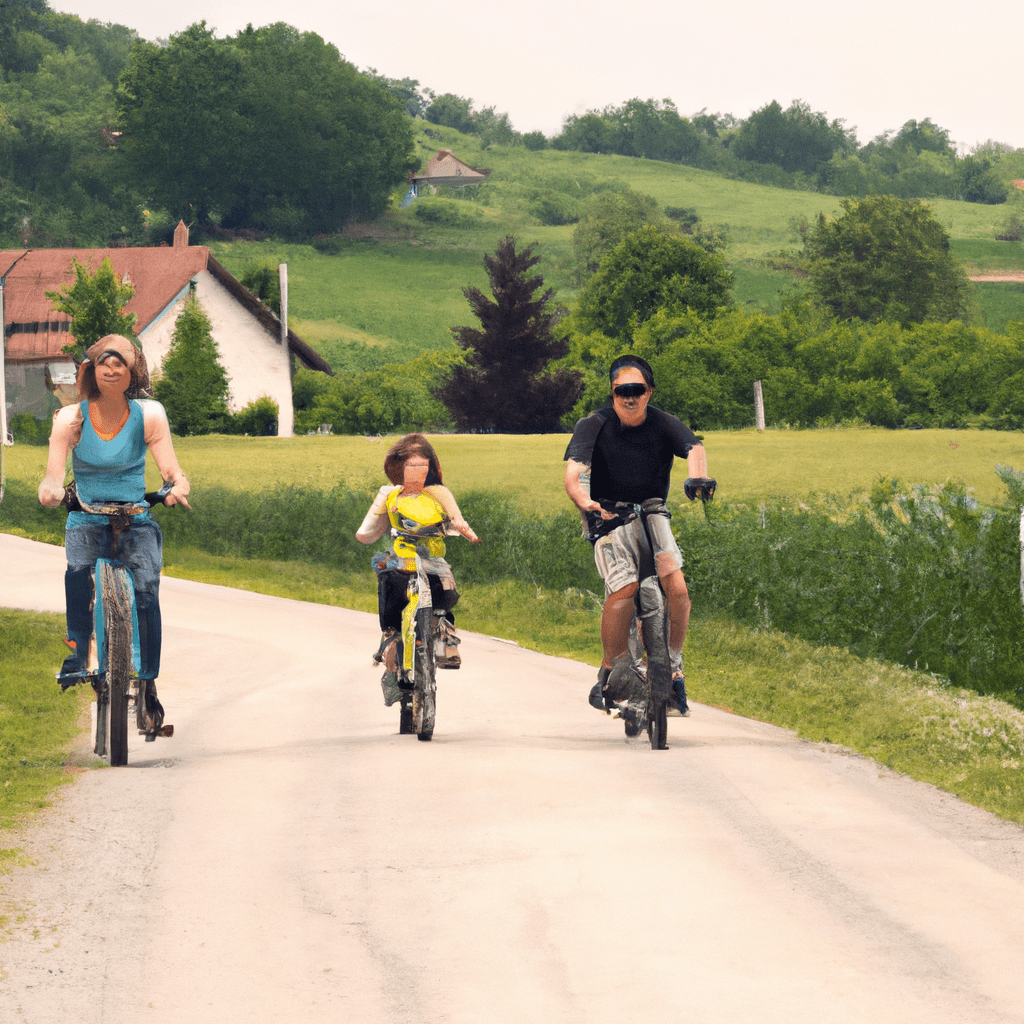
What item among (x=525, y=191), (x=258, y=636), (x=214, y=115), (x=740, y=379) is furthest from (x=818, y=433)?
(x=525, y=191)

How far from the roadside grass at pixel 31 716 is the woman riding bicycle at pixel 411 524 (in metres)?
2.12

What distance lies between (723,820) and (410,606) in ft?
8.24

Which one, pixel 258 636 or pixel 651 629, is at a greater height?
pixel 651 629

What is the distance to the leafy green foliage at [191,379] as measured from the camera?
5678 cm

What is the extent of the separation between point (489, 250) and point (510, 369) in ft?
216

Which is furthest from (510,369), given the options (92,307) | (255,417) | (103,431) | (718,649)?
(103,431)

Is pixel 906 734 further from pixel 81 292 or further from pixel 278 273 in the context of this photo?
pixel 278 273

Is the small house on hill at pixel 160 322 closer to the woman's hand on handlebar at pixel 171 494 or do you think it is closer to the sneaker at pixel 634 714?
the sneaker at pixel 634 714

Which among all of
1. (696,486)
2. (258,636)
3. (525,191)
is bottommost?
(258,636)

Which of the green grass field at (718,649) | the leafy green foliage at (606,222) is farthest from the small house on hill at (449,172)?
the green grass field at (718,649)

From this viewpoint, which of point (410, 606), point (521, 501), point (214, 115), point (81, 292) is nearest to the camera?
point (410, 606)

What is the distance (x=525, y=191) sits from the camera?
529 ft

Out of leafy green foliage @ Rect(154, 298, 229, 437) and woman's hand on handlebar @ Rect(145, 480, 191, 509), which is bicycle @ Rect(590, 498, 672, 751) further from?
leafy green foliage @ Rect(154, 298, 229, 437)

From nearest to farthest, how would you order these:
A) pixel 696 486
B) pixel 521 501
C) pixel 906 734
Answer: pixel 696 486 < pixel 906 734 < pixel 521 501
